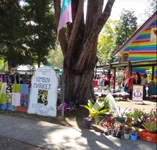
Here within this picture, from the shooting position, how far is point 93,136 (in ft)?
18.4

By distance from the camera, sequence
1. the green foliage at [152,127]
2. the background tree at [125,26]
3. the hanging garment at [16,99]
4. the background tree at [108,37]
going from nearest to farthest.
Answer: the green foliage at [152,127] → the hanging garment at [16,99] → the background tree at [125,26] → the background tree at [108,37]

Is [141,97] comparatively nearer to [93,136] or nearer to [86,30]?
[86,30]

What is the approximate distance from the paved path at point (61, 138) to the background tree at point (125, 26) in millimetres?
37275

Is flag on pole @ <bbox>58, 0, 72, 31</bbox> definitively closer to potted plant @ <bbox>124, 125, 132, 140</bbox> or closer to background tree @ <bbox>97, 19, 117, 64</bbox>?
potted plant @ <bbox>124, 125, 132, 140</bbox>

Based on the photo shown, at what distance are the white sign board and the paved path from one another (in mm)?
917

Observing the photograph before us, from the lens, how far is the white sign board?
7660mm

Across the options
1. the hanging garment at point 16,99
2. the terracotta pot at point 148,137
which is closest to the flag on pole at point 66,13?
the hanging garment at point 16,99

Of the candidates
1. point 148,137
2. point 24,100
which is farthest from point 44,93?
point 148,137

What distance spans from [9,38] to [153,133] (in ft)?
53.3

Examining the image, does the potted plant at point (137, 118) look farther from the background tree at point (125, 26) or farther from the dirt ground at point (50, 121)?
the background tree at point (125, 26)

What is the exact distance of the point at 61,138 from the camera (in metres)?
5.43

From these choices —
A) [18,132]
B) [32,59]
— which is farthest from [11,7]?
[18,132]

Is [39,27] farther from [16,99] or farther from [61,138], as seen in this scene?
[61,138]

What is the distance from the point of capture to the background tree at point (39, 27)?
63.8ft
